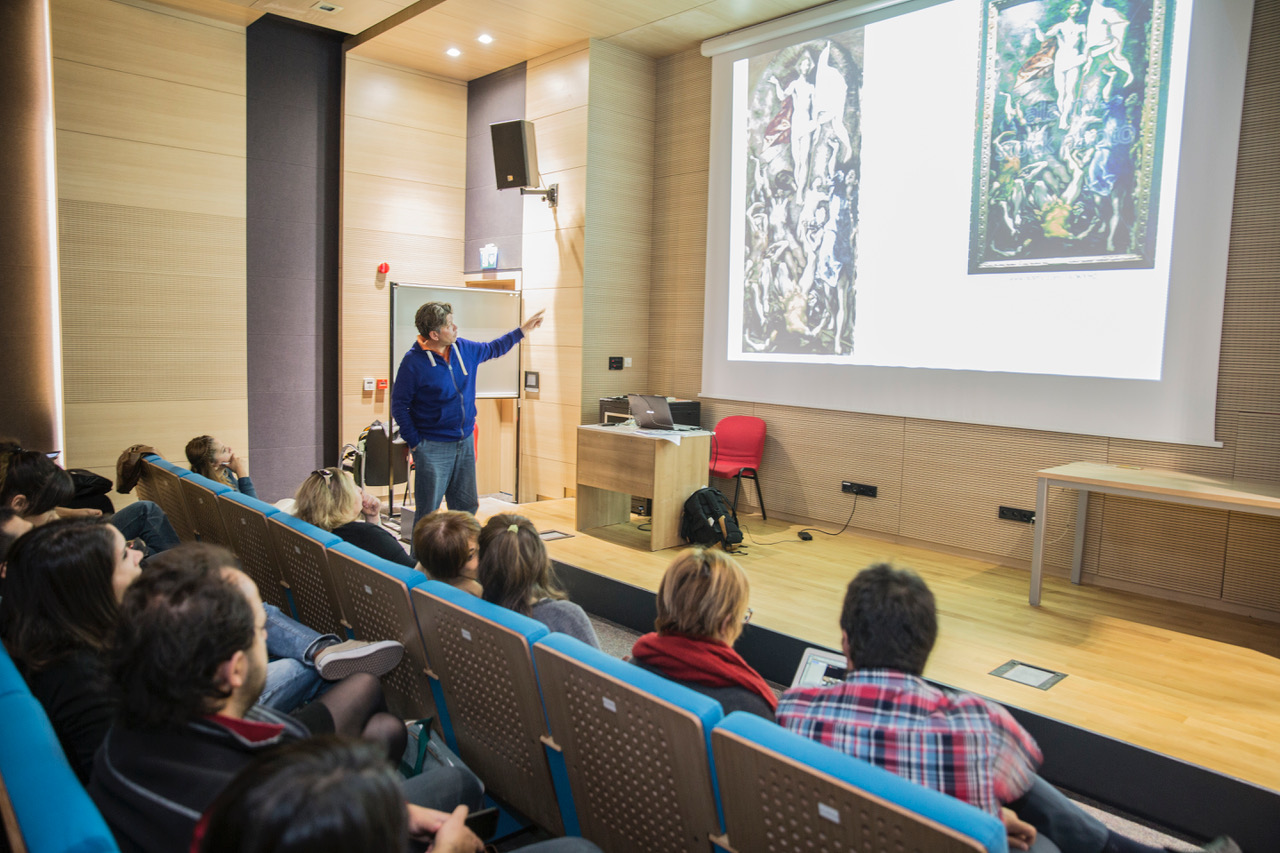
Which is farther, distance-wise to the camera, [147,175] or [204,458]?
[147,175]

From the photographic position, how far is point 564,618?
2.31 meters

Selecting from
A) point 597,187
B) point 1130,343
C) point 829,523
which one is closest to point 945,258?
point 1130,343

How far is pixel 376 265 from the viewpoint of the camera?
705 cm

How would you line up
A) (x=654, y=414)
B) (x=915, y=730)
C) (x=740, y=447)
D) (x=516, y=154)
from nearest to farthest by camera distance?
(x=915, y=730), (x=654, y=414), (x=740, y=447), (x=516, y=154)

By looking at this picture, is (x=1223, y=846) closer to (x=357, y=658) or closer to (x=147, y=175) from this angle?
(x=357, y=658)

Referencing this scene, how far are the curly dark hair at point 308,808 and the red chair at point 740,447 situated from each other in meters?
5.08

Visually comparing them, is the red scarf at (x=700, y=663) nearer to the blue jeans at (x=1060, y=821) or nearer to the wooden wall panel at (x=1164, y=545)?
the blue jeans at (x=1060, y=821)

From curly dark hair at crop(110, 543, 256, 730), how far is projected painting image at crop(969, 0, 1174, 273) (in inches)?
178

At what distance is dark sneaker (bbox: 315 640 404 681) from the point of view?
220cm

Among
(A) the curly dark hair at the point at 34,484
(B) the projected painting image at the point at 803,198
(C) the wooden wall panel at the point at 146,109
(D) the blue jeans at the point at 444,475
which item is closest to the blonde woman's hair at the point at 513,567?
(A) the curly dark hair at the point at 34,484

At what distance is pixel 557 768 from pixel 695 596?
1.73 feet

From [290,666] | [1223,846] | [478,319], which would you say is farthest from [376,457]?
[1223,846]

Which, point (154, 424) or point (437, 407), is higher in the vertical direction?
point (437, 407)

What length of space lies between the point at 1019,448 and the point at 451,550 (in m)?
3.65
